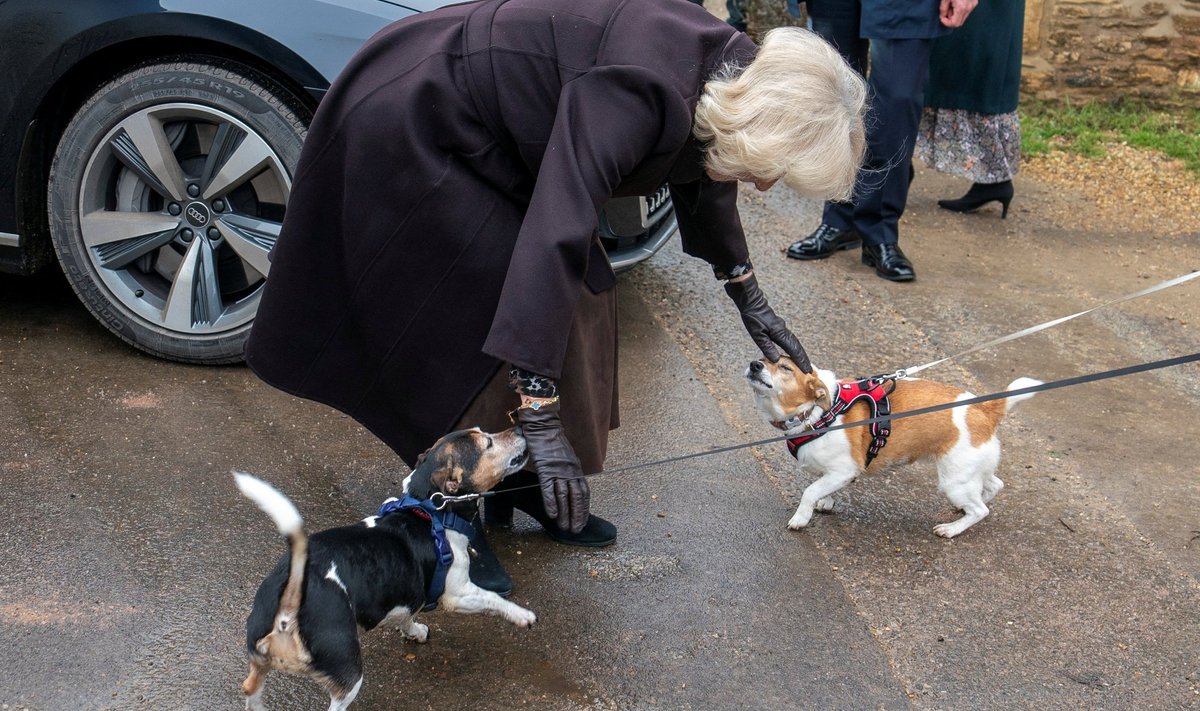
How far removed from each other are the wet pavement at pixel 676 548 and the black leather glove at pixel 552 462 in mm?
561

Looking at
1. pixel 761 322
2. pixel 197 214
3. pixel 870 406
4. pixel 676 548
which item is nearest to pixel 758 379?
pixel 761 322

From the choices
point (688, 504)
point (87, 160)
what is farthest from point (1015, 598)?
point (87, 160)

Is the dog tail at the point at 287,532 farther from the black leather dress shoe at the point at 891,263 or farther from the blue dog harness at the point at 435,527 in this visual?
the black leather dress shoe at the point at 891,263

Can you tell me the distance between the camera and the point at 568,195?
240 cm

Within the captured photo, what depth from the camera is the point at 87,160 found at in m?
3.90

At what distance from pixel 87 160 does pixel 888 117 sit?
3498 millimetres

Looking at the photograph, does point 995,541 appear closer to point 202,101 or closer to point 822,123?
point 822,123

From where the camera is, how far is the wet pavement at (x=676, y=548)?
2859 millimetres

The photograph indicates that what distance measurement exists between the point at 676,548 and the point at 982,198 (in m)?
3.86

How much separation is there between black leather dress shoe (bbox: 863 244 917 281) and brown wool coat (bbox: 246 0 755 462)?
2656mm

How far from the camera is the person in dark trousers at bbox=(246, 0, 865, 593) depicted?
245 centimetres

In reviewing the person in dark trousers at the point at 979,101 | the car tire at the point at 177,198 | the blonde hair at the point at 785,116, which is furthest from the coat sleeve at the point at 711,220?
the person in dark trousers at the point at 979,101

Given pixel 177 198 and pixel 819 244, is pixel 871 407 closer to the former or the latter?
pixel 819 244

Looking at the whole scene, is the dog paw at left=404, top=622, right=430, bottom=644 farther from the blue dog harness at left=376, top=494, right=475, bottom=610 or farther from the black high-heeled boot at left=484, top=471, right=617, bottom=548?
the black high-heeled boot at left=484, top=471, right=617, bottom=548
